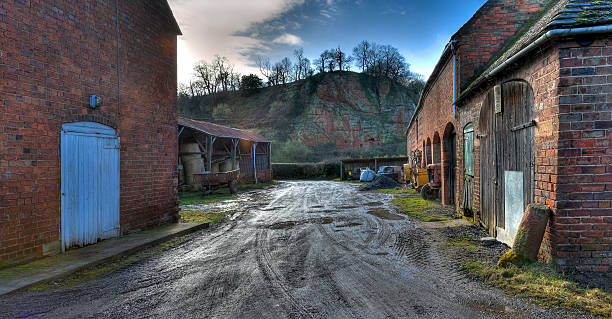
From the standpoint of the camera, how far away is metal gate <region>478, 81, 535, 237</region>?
15.3 ft

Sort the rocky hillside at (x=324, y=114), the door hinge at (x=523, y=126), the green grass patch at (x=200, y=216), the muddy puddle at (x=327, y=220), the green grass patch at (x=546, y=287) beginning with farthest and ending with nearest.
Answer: the rocky hillside at (x=324, y=114) → the green grass patch at (x=200, y=216) → the muddy puddle at (x=327, y=220) → the door hinge at (x=523, y=126) → the green grass patch at (x=546, y=287)

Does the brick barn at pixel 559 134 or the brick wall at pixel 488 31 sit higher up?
the brick wall at pixel 488 31

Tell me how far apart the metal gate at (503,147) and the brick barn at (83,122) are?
24.6 ft

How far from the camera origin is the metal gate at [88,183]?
5.32m

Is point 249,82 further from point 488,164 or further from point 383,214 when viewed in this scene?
point 488,164

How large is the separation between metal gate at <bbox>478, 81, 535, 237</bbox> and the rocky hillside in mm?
35722

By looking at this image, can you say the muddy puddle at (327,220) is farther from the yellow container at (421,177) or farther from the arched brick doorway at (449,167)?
the yellow container at (421,177)

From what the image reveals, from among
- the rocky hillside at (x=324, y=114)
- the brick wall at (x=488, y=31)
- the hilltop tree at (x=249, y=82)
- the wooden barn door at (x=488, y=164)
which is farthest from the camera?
the hilltop tree at (x=249, y=82)

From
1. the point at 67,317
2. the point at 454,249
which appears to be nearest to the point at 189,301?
the point at 67,317

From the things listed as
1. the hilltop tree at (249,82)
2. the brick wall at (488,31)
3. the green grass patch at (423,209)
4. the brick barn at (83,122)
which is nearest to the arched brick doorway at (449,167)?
the green grass patch at (423,209)

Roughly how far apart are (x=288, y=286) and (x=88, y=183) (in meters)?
4.50

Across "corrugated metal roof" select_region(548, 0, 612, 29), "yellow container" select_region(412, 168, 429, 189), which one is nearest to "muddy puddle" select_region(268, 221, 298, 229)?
"corrugated metal roof" select_region(548, 0, 612, 29)

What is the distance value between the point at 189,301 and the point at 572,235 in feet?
15.6

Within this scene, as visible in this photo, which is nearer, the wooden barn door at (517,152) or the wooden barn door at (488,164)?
the wooden barn door at (517,152)
